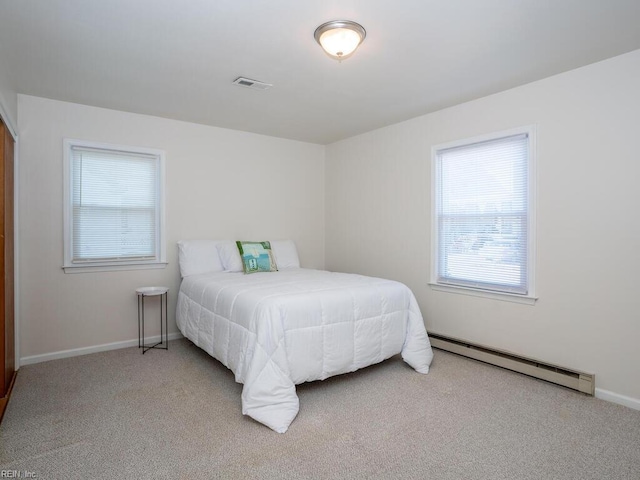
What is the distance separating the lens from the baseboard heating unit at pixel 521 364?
2688mm

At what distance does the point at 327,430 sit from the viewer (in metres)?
2.22

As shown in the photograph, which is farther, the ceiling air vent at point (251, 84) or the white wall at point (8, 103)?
the ceiling air vent at point (251, 84)

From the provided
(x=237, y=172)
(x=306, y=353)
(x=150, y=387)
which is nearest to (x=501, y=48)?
(x=306, y=353)

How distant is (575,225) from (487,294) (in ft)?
2.99

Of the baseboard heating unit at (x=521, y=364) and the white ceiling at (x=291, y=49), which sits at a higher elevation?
the white ceiling at (x=291, y=49)

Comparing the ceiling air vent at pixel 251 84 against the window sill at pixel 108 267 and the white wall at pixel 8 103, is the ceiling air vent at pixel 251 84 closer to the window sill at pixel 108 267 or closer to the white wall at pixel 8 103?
the white wall at pixel 8 103

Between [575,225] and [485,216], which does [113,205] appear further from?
[575,225]

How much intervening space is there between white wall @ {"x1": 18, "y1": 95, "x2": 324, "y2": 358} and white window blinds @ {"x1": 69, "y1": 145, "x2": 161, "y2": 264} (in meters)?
0.13

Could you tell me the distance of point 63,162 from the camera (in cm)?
344

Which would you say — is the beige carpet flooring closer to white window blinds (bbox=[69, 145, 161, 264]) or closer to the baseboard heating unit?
the baseboard heating unit

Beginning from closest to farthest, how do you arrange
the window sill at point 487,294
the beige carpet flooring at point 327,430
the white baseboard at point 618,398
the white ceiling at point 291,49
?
1. the beige carpet flooring at point 327,430
2. the white ceiling at point 291,49
3. the white baseboard at point 618,398
4. the window sill at point 487,294

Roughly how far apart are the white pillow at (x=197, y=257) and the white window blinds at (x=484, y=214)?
2.34 m

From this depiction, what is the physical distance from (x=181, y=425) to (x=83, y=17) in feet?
A: 7.97

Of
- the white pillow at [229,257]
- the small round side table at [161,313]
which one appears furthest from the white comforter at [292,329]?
the white pillow at [229,257]
